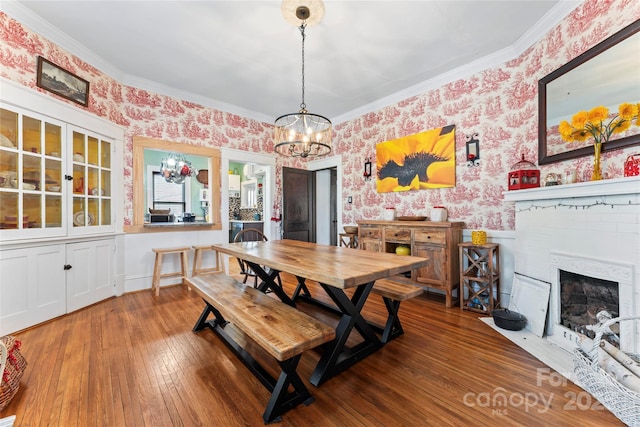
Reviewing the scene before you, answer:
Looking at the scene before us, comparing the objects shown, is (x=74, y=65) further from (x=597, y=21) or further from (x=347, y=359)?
(x=597, y=21)

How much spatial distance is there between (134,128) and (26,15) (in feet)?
4.57

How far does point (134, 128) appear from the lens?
11.9 ft

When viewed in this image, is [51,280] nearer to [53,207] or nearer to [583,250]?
[53,207]

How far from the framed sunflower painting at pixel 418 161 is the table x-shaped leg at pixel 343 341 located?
2.36 metres

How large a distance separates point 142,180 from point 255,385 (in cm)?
337

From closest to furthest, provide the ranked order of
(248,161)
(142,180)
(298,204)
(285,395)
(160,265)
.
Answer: (285,395) < (160,265) < (142,180) < (248,161) < (298,204)

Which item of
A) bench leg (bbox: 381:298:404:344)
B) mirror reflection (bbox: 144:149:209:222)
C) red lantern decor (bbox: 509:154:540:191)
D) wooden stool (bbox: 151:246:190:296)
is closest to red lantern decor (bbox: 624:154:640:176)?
red lantern decor (bbox: 509:154:540:191)

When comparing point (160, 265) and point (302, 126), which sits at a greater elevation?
point (302, 126)

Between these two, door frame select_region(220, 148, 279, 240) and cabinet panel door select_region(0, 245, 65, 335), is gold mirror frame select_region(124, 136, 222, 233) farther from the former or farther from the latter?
cabinet panel door select_region(0, 245, 65, 335)

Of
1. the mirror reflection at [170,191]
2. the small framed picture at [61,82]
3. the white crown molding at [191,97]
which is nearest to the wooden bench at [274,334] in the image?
the small framed picture at [61,82]

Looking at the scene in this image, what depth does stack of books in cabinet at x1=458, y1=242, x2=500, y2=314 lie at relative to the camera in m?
2.76

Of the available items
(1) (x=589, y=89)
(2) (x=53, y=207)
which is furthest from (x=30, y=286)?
(1) (x=589, y=89)

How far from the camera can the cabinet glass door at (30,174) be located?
236 cm

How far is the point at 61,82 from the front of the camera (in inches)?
109
